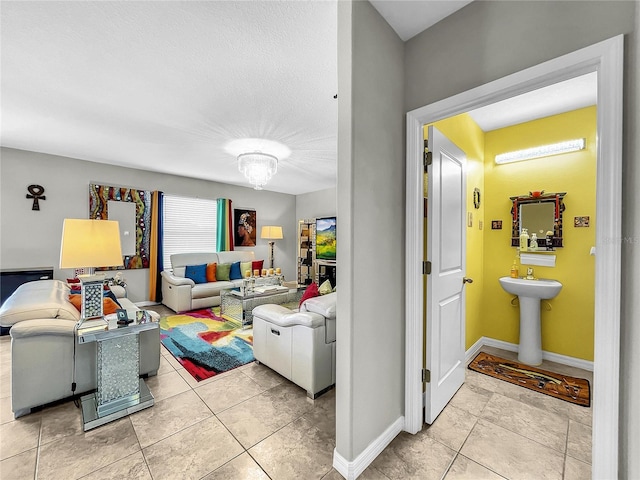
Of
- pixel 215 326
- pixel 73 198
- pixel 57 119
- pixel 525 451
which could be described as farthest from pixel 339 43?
pixel 73 198

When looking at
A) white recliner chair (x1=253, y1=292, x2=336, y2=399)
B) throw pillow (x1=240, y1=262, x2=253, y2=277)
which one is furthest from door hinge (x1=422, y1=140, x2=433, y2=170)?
throw pillow (x1=240, y1=262, x2=253, y2=277)

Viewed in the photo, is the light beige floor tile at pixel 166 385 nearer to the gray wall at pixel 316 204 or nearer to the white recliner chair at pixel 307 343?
the white recliner chair at pixel 307 343

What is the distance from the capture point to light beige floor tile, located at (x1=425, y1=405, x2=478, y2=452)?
1.66 m

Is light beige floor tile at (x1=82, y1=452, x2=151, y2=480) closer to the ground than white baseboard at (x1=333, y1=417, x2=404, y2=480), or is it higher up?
closer to the ground

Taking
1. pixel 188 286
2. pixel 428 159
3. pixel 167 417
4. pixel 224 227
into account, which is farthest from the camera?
pixel 224 227

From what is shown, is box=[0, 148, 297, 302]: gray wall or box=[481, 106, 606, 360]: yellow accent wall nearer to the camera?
box=[481, 106, 606, 360]: yellow accent wall

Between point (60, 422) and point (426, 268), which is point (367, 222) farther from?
point (60, 422)

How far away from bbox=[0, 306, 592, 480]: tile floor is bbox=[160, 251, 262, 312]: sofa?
2263 millimetres

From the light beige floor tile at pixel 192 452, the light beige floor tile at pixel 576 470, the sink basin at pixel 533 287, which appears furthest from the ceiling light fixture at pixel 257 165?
the light beige floor tile at pixel 576 470

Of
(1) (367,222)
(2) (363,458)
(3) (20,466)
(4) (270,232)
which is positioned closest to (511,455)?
(2) (363,458)

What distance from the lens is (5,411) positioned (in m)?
1.93

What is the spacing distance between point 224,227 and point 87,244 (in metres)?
4.07

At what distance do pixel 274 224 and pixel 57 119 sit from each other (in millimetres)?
4512

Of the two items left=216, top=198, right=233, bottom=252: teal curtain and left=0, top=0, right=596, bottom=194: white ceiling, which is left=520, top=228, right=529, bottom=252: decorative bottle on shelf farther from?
left=216, top=198, right=233, bottom=252: teal curtain
